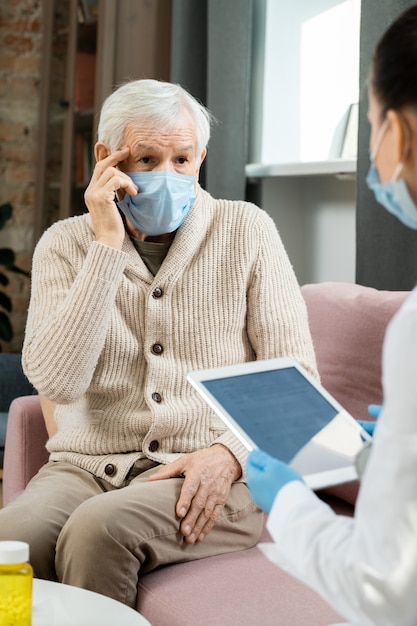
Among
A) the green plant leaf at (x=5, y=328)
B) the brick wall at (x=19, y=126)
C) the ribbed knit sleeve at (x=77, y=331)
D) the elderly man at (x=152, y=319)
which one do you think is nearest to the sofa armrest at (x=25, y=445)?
the elderly man at (x=152, y=319)

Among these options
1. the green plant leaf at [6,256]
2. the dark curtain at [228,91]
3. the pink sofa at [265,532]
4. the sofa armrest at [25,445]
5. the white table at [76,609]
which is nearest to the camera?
the white table at [76,609]

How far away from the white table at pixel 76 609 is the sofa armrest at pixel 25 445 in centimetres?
73

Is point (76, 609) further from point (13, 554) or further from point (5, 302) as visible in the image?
point (5, 302)

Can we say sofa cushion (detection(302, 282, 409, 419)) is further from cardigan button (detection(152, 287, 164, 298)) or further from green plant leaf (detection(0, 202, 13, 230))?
green plant leaf (detection(0, 202, 13, 230))

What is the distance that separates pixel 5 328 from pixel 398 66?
3.68 m

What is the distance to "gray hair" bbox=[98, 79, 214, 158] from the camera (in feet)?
5.85

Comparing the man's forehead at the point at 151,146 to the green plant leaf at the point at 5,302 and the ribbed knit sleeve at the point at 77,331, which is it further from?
the green plant leaf at the point at 5,302

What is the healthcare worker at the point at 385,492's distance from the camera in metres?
0.80

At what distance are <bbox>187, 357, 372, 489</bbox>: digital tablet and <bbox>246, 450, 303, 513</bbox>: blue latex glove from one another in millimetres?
52

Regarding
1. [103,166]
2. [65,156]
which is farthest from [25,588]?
[65,156]

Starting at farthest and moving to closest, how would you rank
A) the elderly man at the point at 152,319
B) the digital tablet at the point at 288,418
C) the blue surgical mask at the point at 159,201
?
1. the blue surgical mask at the point at 159,201
2. the elderly man at the point at 152,319
3. the digital tablet at the point at 288,418

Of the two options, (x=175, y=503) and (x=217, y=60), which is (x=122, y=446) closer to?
(x=175, y=503)

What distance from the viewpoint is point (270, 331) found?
1.77 m

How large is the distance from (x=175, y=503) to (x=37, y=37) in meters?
3.71
